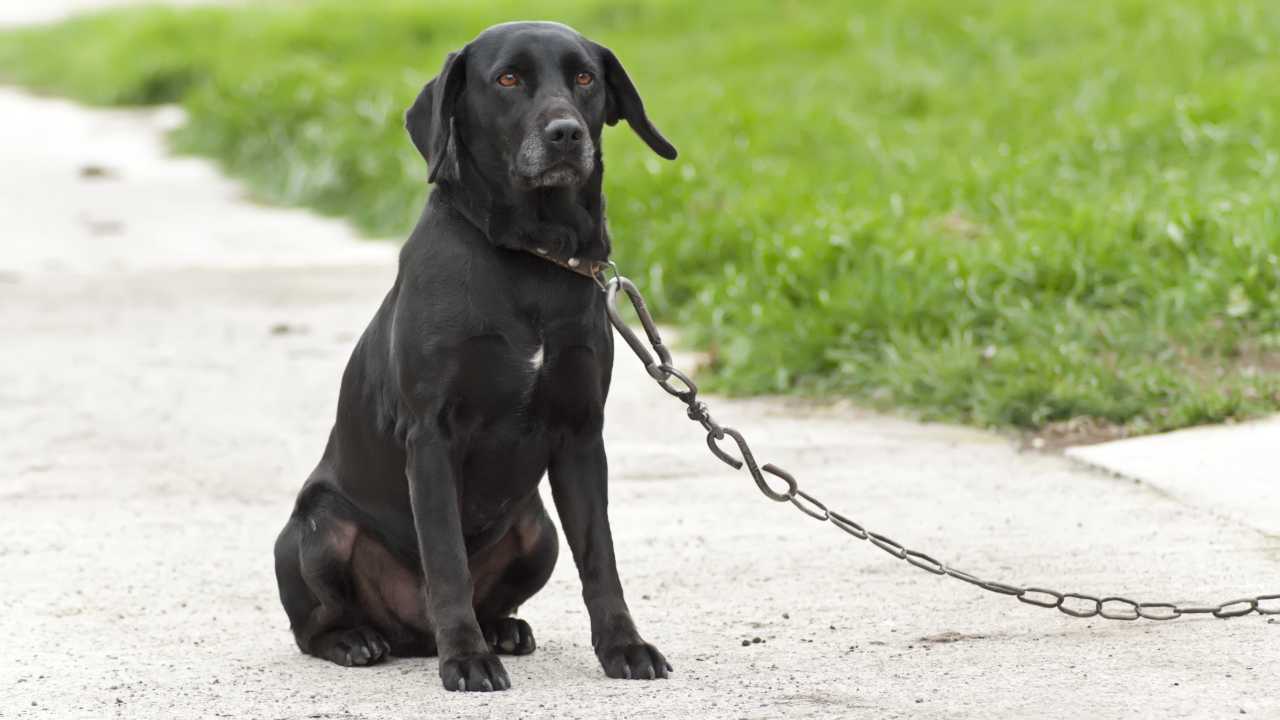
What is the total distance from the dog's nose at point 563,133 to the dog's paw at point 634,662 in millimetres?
1036

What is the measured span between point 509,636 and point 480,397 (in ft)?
2.14

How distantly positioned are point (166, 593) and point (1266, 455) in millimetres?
3205

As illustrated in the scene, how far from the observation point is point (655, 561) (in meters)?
5.07

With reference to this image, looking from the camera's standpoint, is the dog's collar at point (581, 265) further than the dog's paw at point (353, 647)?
No

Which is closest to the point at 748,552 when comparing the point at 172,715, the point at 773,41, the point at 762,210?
the point at 172,715

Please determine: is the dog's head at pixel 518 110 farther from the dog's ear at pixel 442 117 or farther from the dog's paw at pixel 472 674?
the dog's paw at pixel 472 674

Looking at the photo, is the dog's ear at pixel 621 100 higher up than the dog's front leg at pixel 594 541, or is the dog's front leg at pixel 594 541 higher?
the dog's ear at pixel 621 100

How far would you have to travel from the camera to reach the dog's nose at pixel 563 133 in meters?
3.70

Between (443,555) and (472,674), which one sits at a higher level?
(443,555)

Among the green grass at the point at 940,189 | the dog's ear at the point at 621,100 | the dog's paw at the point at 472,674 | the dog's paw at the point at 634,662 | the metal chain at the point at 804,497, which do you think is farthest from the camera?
the green grass at the point at 940,189

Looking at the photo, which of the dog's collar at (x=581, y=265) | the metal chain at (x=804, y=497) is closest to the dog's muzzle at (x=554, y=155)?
the dog's collar at (x=581, y=265)

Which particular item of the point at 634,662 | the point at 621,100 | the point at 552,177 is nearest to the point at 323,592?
the point at 634,662

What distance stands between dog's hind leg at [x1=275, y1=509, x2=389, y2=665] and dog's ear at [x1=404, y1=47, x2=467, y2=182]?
811 mm

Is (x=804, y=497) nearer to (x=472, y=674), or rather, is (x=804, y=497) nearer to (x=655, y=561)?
(x=472, y=674)
